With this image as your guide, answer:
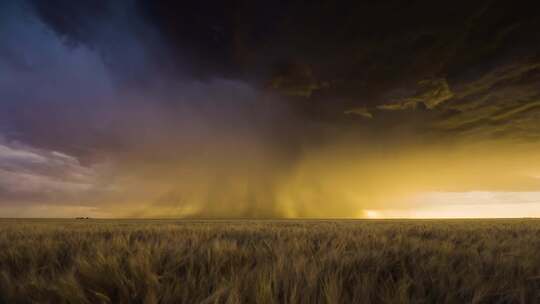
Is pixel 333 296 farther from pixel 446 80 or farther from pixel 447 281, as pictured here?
pixel 446 80

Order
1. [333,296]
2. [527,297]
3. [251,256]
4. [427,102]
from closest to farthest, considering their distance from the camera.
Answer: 1. [333,296]
2. [527,297]
3. [251,256]
4. [427,102]

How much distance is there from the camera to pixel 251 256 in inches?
111

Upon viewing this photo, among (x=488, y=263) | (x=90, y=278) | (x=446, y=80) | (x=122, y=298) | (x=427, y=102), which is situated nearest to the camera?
(x=122, y=298)

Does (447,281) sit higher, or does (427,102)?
(427,102)

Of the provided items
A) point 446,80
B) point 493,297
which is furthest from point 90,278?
point 446,80

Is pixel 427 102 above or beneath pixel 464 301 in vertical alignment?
above

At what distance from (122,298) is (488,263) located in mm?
3304

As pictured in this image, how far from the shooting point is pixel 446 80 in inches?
526

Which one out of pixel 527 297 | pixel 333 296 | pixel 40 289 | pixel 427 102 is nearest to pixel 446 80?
pixel 427 102

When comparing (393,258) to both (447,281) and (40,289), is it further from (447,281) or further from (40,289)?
(40,289)

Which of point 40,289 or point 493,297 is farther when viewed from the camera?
point 493,297

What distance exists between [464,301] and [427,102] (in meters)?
16.7

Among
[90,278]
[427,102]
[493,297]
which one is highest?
[427,102]

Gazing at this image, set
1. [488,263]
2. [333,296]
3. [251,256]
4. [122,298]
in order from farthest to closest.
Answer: [251,256] → [488,263] → [122,298] → [333,296]
